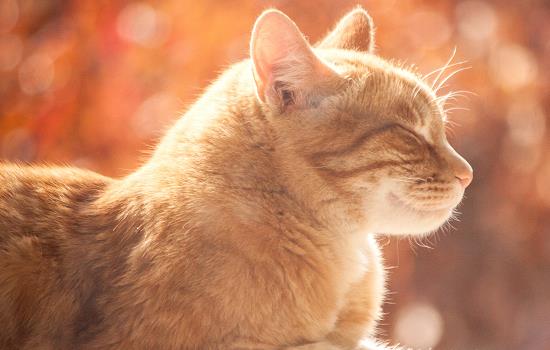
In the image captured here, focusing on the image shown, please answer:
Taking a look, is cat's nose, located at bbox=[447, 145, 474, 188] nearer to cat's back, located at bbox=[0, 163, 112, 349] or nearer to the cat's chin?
the cat's chin

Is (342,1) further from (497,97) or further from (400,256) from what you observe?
(400,256)

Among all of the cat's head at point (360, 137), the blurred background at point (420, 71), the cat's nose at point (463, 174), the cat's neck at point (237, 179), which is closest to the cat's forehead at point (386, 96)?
the cat's head at point (360, 137)

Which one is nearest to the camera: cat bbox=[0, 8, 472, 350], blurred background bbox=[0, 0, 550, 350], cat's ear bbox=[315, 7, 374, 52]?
cat bbox=[0, 8, 472, 350]

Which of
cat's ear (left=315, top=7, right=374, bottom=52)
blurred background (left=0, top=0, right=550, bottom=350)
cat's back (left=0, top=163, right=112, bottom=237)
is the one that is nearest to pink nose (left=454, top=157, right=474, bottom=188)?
cat's ear (left=315, top=7, right=374, bottom=52)

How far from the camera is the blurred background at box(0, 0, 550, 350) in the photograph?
141 inches

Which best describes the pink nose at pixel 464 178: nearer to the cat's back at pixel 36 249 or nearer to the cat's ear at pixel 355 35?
the cat's ear at pixel 355 35

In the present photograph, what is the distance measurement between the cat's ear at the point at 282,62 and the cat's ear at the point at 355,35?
0.39 m

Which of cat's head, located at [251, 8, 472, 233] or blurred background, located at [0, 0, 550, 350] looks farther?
blurred background, located at [0, 0, 550, 350]

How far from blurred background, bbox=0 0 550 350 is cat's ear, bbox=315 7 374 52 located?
1194 mm

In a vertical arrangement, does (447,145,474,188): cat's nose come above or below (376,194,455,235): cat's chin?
above

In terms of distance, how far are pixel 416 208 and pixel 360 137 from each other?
0.74 ft

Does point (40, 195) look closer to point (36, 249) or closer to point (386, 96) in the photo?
point (36, 249)

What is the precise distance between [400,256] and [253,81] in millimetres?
1914

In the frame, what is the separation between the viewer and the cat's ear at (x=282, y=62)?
183cm
